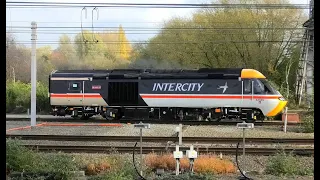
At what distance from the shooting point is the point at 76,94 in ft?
78.6

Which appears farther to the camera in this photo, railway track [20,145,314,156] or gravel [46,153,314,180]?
railway track [20,145,314,156]

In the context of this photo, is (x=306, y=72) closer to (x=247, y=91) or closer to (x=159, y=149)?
(x=247, y=91)

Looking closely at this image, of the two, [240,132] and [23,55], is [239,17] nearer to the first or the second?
[240,132]

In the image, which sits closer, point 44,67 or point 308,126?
point 308,126

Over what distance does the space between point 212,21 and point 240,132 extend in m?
18.5

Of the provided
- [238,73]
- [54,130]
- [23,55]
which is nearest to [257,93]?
[238,73]

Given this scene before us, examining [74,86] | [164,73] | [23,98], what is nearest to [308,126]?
[164,73]

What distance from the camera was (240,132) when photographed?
17938mm

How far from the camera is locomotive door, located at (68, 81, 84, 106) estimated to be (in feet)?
78.5

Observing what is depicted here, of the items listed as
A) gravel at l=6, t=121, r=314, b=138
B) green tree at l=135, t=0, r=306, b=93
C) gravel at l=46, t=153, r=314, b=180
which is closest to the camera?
gravel at l=46, t=153, r=314, b=180

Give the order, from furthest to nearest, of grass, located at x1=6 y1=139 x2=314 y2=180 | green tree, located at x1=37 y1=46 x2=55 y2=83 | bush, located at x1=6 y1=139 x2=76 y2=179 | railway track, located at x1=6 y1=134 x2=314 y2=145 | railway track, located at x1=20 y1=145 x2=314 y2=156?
green tree, located at x1=37 y1=46 x2=55 y2=83
railway track, located at x1=6 y1=134 x2=314 y2=145
railway track, located at x1=20 y1=145 x2=314 y2=156
grass, located at x1=6 y1=139 x2=314 y2=180
bush, located at x1=6 y1=139 x2=76 y2=179

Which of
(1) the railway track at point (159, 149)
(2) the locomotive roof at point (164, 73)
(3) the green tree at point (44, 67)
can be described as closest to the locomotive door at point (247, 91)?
(2) the locomotive roof at point (164, 73)

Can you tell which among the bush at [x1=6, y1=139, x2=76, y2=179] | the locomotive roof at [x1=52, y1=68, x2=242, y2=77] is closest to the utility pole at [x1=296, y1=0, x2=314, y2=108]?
the locomotive roof at [x1=52, y1=68, x2=242, y2=77]

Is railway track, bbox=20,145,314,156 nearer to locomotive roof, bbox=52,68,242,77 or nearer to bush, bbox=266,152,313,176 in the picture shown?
bush, bbox=266,152,313,176
